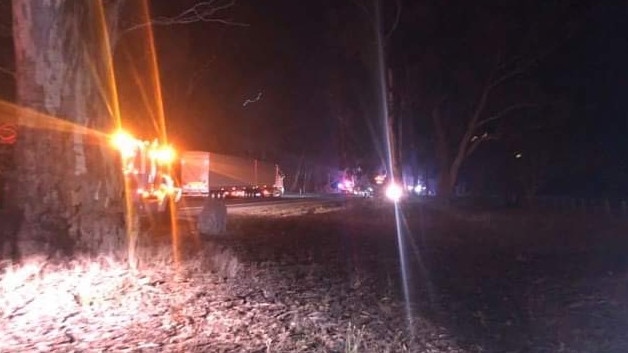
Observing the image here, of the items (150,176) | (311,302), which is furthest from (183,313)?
(150,176)

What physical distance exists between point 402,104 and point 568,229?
19.7 meters

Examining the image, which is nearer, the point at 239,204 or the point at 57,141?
the point at 57,141

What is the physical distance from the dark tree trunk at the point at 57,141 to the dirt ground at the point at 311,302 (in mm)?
450

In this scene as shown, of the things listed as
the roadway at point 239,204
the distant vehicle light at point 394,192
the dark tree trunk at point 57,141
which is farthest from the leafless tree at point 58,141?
the distant vehicle light at point 394,192

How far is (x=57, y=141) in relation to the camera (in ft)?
29.9

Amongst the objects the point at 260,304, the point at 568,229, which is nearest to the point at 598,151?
the point at 568,229

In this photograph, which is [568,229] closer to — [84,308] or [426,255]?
[426,255]

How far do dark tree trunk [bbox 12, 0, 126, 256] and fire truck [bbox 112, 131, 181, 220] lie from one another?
240 inches

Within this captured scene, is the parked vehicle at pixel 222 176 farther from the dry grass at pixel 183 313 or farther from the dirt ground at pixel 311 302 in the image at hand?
the dry grass at pixel 183 313

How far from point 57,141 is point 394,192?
A: 32.3 m

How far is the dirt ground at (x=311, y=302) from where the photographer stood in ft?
23.5

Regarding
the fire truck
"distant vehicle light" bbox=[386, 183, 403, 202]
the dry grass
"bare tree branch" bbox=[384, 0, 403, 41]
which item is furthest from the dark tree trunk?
"bare tree branch" bbox=[384, 0, 403, 41]

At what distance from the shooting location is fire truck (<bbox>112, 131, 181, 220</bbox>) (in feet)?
55.3

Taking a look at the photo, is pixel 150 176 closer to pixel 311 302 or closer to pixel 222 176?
pixel 311 302
